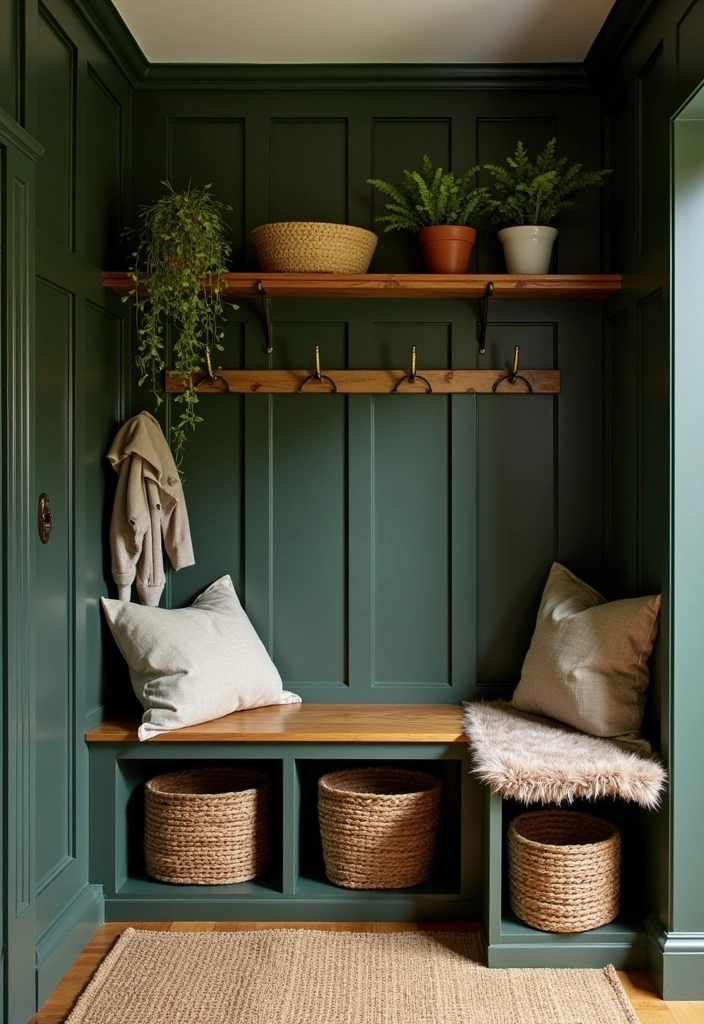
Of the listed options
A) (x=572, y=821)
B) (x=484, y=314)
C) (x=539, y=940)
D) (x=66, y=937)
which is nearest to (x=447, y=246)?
(x=484, y=314)

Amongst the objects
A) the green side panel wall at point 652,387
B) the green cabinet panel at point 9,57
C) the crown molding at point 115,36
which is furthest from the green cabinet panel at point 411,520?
the green cabinet panel at point 9,57

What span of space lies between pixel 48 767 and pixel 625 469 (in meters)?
1.94

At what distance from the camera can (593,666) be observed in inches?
114

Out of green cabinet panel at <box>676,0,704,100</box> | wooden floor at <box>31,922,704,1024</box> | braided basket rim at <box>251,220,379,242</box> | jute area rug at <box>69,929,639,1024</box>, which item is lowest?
wooden floor at <box>31,922,704,1024</box>

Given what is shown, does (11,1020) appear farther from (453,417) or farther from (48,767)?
(453,417)

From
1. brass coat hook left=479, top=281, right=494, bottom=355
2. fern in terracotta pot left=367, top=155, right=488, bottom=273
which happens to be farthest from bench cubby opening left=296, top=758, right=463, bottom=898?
fern in terracotta pot left=367, top=155, right=488, bottom=273

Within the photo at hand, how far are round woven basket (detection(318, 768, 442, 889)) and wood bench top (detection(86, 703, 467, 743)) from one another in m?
0.19

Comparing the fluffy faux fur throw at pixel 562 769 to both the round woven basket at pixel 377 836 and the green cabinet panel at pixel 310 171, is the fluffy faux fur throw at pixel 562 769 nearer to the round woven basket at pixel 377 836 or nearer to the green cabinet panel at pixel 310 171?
the round woven basket at pixel 377 836

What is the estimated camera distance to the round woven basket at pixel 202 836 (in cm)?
304

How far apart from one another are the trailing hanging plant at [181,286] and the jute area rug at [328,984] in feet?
5.14

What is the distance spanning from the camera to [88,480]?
9.94 feet

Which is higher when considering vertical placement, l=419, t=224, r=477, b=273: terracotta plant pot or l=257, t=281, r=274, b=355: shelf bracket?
l=419, t=224, r=477, b=273: terracotta plant pot

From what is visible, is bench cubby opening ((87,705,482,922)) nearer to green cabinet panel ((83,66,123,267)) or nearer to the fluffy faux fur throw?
the fluffy faux fur throw

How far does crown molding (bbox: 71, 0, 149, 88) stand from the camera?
2850 mm
